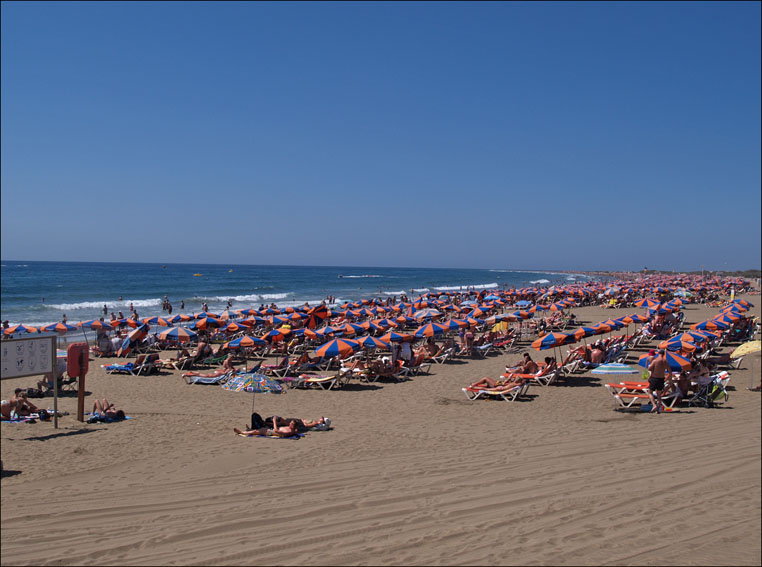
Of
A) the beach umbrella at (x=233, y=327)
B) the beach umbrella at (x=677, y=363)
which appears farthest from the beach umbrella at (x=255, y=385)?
the beach umbrella at (x=677, y=363)

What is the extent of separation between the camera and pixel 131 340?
58.2 feet

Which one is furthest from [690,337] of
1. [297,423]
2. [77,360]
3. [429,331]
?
[77,360]

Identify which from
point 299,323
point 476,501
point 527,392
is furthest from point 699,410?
point 299,323

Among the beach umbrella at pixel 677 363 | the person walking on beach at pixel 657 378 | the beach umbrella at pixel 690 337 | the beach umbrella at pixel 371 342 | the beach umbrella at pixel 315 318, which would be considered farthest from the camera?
the beach umbrella at pixel 315 318

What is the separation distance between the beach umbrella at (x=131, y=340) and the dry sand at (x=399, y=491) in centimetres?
918

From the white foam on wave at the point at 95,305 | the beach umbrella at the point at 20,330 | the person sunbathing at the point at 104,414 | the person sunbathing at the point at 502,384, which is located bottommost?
the white foam on wave at the point at 95,305

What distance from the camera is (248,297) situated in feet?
175

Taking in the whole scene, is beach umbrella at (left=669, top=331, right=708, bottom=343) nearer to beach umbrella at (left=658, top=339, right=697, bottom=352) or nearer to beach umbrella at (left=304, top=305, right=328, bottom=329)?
beach umbrella at (left=658, top=339, right=697, bottom=352)

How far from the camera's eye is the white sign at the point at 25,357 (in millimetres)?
6316

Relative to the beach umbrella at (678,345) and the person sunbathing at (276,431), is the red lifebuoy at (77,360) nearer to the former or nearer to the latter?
the person sunbathing at (276,431)

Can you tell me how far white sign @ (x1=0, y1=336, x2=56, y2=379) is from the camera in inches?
249

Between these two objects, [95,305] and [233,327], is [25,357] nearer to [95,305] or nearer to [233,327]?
[233,327]

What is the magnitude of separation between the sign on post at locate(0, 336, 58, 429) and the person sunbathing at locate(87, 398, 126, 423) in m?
2.22

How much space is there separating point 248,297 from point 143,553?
50.7 m
